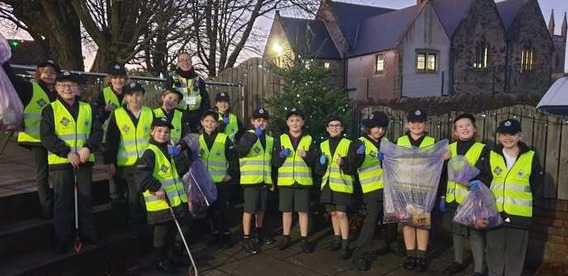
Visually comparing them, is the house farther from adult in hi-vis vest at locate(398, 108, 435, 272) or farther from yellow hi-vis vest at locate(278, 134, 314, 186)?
adult in hi-vis vest at locate(398, 108, 435, 272)

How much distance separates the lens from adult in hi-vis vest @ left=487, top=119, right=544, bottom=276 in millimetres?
4867

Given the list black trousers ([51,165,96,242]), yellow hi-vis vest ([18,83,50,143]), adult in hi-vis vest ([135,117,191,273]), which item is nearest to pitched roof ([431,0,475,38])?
adult in hi-vis vest ([135,117,191,273])

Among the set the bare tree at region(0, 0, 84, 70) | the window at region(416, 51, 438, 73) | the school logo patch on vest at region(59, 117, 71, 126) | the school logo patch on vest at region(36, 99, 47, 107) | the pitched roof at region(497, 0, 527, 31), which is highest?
the pitched roof at region(497, 0, 527, 31)

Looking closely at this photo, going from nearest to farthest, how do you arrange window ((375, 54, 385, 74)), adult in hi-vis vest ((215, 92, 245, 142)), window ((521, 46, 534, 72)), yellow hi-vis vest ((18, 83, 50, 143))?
yellow hi-vis vest ((18, 83, 50, 143)), adult in hi-vis vest ((215, 92, 245, 142)), window ((375, 54, 385, 74)), window ((521, 46, 534, 72))

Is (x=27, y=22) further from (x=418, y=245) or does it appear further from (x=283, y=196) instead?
(x=418, y=245)

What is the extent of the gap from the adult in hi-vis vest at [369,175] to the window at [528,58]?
138 feet

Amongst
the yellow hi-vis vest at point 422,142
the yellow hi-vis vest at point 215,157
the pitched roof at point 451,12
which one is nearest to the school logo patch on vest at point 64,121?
the yellow hi-vis vest at point 215,157

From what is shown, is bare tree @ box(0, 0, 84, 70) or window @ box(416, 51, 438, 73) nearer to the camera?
bare tree @ box(0, 0, 84, 70)

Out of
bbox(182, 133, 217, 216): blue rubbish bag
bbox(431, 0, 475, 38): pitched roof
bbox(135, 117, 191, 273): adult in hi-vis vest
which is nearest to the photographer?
bbox(135, 117, 191, 273): adult in hi-vis vest

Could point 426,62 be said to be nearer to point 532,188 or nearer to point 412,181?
point 412,181

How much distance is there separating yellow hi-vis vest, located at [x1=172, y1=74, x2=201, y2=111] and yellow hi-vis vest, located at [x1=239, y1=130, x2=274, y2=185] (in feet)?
5.10

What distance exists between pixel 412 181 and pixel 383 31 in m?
32.8

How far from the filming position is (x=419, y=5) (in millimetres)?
35562

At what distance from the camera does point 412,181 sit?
5500 millimetres
